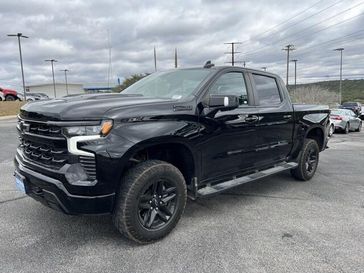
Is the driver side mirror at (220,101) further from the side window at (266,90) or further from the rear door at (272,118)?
the side window at (266,90)

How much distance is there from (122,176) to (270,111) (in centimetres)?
253

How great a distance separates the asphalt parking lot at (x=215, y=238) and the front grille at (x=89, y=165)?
0.82 meters

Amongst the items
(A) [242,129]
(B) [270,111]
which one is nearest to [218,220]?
(A) [242,129]

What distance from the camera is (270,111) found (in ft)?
15.8

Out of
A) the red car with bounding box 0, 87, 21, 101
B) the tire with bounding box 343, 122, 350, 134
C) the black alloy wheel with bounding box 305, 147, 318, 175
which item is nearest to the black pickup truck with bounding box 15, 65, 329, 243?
the black alloy wheel with bounding box 305, 147, 318, 175

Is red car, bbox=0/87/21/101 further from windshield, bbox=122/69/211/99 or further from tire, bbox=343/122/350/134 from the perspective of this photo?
windshield, bbox=122/69/211/99

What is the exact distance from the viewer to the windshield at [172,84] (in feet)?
13.1

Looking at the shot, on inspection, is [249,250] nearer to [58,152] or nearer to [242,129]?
[242,129]

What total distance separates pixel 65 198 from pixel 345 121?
17.1 metres

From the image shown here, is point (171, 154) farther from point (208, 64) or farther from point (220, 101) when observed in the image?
point (208, 64)

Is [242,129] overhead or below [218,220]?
overhead

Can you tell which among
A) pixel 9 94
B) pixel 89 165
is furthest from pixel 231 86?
pixel 9 94

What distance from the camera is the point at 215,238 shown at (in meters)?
3.55

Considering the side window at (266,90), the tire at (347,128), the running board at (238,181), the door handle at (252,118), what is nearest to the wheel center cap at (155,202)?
the running board at (238,181)
